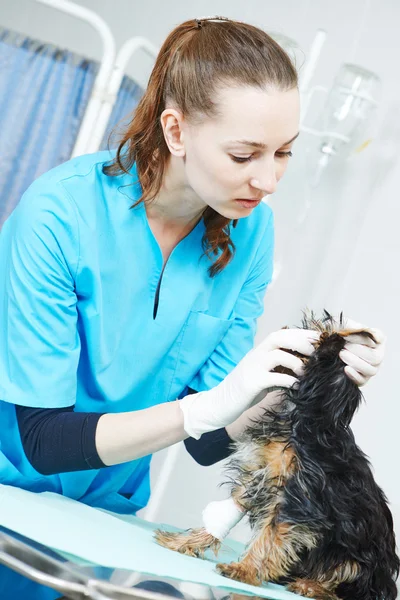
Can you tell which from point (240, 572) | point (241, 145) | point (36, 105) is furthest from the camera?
point (36, 105)

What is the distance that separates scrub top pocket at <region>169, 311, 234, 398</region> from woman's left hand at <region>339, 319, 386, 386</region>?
20.4 inches

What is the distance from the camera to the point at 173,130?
4.42 feet

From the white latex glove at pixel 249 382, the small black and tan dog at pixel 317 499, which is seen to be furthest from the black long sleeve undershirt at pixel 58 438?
the small black and tan dog at pixel 317 499

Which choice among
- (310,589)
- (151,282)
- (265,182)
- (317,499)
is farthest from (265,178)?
(310,589)

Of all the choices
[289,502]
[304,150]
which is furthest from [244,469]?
[304,150]

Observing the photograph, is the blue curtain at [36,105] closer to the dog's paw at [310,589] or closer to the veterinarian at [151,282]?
the veterinarian at [151,282]

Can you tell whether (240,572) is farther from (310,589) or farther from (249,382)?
(249,382)

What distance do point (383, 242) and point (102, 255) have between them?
1.27 meters

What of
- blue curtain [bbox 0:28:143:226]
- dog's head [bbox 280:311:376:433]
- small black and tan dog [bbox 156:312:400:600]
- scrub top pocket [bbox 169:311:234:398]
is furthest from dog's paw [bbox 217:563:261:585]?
blue curtain [bbox 0:28:143:226]

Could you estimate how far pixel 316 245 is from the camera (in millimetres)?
2582

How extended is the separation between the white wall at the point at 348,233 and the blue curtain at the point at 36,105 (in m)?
0.72

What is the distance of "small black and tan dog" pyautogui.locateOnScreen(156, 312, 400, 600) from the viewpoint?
976 millimetres

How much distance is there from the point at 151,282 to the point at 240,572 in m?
0.65

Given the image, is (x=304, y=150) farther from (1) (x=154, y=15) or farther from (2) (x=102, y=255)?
(2) (x=102, y=255)
